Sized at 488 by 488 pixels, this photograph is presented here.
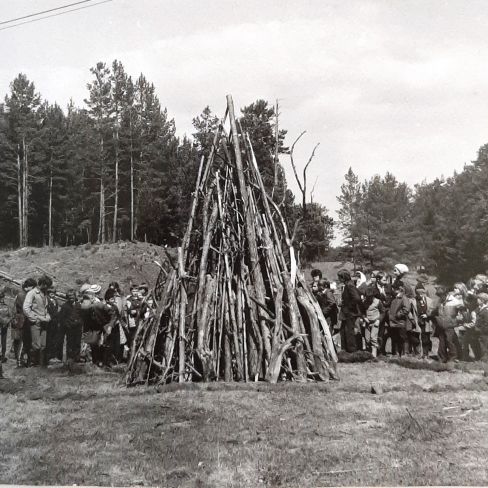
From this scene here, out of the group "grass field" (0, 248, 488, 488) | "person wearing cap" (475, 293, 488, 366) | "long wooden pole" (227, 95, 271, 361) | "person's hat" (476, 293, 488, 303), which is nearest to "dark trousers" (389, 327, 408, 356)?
"person wearing cap" (475, 293, 488, 366)

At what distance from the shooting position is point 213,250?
31.6 ft

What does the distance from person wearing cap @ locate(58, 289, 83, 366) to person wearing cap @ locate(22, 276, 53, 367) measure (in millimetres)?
552

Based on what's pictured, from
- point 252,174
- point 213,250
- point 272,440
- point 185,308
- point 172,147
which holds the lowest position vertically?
point 272,440

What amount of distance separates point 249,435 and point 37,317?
6.34 meters

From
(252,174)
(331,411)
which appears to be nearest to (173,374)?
(331,411)

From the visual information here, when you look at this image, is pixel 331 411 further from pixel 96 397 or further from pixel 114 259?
pixel 114 259

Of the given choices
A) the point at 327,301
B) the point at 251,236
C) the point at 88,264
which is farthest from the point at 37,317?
the point at 88,264

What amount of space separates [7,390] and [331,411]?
16.2 feet

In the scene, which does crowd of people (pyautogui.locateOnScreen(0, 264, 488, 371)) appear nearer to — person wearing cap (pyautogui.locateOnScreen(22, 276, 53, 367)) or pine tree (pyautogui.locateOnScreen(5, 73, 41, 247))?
person wearing cap (pyautogui.locateOnScreen(22, 276, 53, 367))

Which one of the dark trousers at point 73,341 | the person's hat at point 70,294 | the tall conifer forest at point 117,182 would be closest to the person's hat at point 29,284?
the person's hat at point 70,294

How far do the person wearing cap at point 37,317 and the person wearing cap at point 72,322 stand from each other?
0.55 metres

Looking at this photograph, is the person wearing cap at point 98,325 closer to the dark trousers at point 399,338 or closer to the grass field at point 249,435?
the grass field at point 249,435

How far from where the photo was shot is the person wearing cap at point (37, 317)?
35.3 ft

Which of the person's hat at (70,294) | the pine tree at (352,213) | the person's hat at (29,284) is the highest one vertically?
the pine tree at (352,213)
